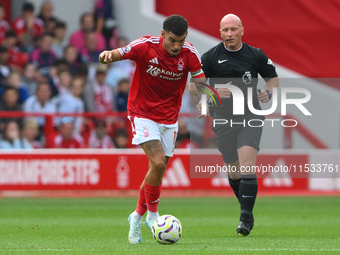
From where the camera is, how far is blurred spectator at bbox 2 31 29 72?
14891mm

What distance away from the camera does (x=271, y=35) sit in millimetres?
15391

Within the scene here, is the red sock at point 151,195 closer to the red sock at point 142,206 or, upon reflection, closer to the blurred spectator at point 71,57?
the red sock at point 142,206

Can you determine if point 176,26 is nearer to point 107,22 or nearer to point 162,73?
point 162,73

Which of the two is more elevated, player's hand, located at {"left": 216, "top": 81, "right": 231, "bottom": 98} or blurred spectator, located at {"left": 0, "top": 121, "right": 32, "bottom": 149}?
player's hand, located at {"left": 216, "top": 81, "right": 231, "bottom": 98}

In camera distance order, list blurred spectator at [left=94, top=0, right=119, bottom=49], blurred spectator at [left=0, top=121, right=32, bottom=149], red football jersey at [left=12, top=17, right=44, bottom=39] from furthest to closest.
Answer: blurred spectator at [left=94, top=0, right=119, bottom=49] → red football jersey at [left=12, top=17, right=44, bottom=39] → blurred spectator at [left=0, top=121, right=32, bottom=149]

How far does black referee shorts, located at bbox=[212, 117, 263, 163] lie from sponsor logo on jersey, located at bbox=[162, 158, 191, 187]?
5.55m

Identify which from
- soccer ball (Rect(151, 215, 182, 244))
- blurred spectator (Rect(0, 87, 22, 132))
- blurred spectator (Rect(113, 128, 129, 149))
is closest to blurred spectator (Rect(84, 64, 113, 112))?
blurred spectator (Rect(113, 128, 129, 149))

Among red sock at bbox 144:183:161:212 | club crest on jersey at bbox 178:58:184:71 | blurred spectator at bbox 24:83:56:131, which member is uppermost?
club crest on jersey at bbox 178:58:184:71

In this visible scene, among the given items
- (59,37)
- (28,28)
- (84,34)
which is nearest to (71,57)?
(59,37)

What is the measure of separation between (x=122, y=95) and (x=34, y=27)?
3.33 meters

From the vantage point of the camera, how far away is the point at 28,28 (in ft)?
51.2

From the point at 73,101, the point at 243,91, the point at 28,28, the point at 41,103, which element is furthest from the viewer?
the point at 28,28

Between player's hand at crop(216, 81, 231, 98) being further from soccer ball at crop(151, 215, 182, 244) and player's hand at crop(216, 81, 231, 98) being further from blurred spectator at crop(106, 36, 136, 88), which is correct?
blurred spectator at crop(106, 36, 136, 88)

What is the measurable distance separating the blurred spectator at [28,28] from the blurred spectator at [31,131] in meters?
3.20
